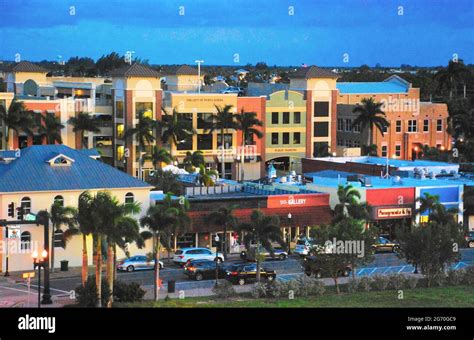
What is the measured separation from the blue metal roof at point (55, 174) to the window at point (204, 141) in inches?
1034

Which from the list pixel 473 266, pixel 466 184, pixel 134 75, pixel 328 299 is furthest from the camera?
pixel 134 75

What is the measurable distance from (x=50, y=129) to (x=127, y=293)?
117 feet

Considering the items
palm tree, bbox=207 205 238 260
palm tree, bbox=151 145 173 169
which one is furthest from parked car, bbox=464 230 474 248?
palm tree, bbox=151 145 173 169

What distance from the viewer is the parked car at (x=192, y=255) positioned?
45.0 metres

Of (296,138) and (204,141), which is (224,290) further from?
(296,138)

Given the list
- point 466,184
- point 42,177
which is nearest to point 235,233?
point 42,177

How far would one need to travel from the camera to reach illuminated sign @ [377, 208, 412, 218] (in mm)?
50906

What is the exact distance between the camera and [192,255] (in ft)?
149

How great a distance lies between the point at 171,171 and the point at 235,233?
364 inches

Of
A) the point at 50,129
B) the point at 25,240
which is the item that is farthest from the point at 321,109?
the point at 25,240
